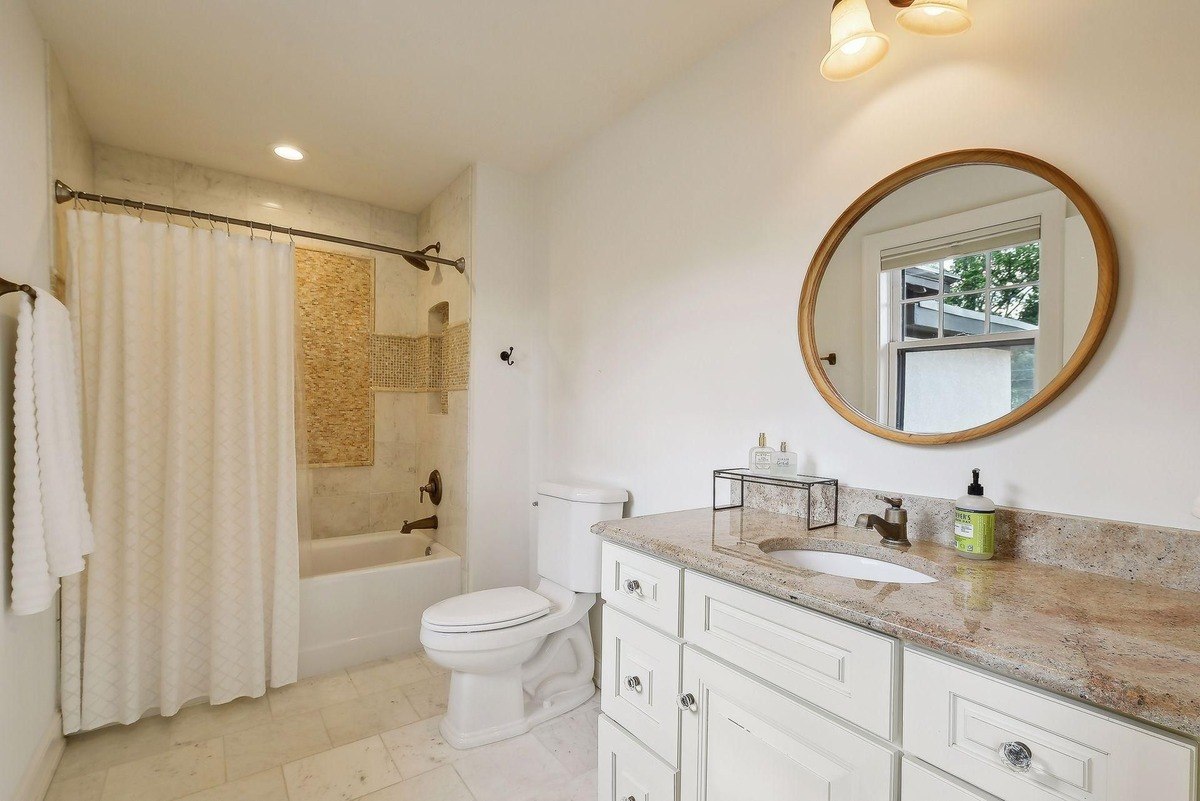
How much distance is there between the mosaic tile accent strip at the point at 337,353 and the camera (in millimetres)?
3207

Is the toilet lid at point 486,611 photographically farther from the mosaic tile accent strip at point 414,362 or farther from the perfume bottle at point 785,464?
the mosaic tile accent strip at point 414,362

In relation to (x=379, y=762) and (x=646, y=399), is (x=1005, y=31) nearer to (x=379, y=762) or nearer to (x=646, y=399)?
(x=646, y=399)

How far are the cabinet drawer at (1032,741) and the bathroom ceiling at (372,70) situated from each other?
1.84 m

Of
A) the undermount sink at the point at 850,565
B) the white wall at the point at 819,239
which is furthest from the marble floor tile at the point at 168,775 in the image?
the undermount sink at the point at 850,565

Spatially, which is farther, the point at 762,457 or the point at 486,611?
the point at 486,611

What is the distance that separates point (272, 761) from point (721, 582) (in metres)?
1.78

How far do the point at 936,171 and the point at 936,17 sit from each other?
1.05 ft

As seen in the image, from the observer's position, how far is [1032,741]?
0.71m

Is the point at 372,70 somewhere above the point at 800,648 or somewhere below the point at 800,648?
above

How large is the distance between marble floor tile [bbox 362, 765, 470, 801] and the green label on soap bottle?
62.6 inches

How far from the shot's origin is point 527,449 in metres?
2.94

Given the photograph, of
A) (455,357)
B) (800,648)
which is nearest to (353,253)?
(455,357)

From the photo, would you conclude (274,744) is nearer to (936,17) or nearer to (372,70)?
(372,70)

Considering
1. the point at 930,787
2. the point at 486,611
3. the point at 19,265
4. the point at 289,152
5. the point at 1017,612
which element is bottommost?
the point at 486,611
